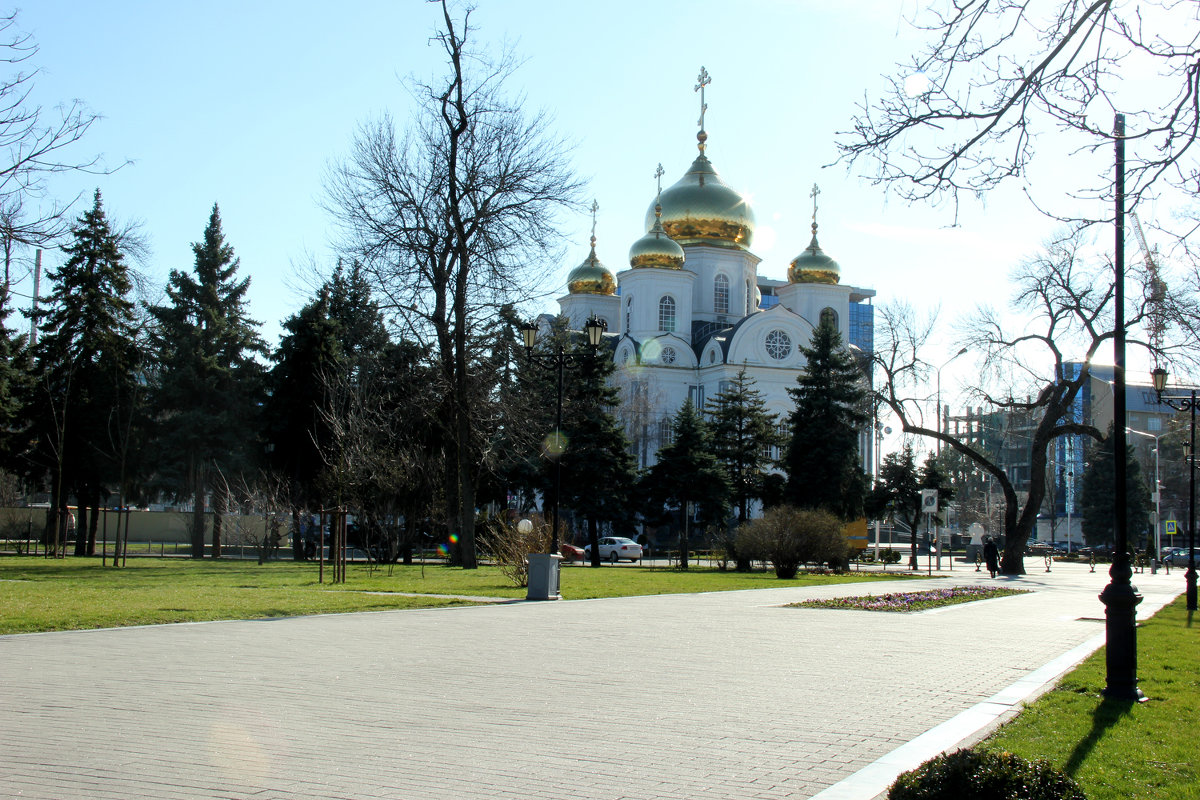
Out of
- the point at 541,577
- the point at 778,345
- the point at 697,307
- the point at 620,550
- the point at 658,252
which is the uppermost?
the point at 658,252

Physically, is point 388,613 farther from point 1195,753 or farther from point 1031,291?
point 1031,291

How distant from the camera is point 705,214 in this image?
70812 mm

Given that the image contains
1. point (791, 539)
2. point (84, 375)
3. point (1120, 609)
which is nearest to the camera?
point (1120, 609)

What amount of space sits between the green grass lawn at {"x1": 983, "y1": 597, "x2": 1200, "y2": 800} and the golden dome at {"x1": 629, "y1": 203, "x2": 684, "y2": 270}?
5786 cm

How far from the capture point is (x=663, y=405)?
218ft

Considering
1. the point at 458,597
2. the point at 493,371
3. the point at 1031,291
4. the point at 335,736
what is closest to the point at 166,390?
the point at 493,371

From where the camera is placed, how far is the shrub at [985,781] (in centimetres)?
409

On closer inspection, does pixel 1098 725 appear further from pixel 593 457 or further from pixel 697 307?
pixel 697 307

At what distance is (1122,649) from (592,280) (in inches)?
2532

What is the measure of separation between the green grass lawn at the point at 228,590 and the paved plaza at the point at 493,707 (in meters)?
1.18

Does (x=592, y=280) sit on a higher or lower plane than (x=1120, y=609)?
higher

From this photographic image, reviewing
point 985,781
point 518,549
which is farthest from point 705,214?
point 985,781

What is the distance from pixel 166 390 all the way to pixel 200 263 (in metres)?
5.51

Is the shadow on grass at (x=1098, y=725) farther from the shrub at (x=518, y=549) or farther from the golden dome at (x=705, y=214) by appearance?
the golden dome at (x=705, y=214)
